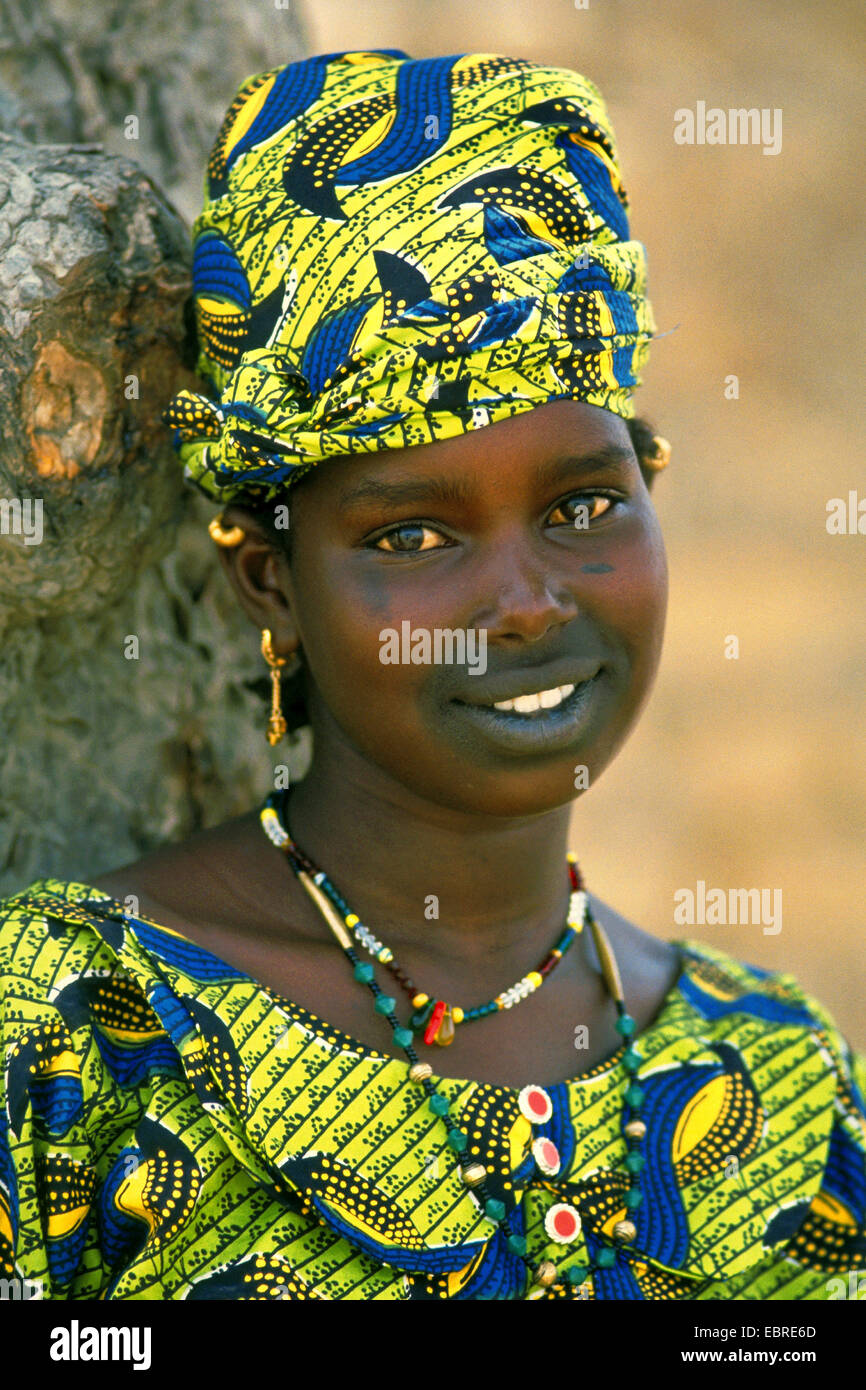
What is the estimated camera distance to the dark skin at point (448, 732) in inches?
69.8

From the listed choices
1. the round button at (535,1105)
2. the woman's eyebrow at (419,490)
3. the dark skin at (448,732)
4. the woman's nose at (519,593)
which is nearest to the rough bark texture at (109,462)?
the dark skin at (448,732)

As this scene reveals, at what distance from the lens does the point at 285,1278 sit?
5.71 ft

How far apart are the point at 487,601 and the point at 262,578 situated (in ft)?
1.26

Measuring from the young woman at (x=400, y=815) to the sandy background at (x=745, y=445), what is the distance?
3.21m

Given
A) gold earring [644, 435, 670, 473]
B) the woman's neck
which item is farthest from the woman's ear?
gold earring [644, 435, 670, 473]

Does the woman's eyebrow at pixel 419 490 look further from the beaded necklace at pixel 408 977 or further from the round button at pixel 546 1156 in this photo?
the round button at pixel 546 1156

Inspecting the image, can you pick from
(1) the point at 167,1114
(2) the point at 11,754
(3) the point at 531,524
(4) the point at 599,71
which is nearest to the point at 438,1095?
(1) the point at 167,1114

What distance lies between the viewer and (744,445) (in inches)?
257

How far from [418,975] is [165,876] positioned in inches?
14.0

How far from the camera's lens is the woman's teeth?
1.79 meters

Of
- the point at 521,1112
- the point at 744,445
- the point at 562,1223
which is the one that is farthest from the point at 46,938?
the point at 744,445

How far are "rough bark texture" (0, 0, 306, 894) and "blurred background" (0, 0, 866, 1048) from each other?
1895mm

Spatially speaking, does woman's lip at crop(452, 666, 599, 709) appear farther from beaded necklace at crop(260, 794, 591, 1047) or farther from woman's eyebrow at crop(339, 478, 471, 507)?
beaded necklace at crop(260, 794, 591, 1047)
